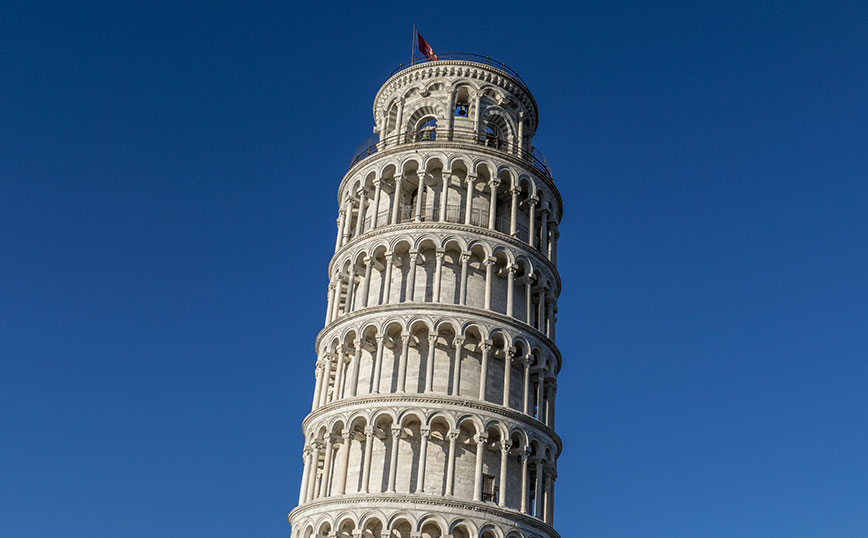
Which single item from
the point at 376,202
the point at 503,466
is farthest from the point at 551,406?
the point at 376,202

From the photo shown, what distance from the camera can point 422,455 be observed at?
43.5 metres

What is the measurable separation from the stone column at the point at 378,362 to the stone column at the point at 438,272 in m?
3.21

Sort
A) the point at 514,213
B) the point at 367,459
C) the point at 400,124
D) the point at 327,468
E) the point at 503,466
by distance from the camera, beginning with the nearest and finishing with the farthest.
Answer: the point at 367,459, the point at 503,466, the point at 327,468, the point at 514,213, the point at 400,124

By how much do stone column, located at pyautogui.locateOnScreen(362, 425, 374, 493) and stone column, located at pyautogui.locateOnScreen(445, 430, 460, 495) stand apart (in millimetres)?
3523

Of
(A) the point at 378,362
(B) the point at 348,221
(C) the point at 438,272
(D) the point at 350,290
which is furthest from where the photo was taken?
(B) the point at 348,221

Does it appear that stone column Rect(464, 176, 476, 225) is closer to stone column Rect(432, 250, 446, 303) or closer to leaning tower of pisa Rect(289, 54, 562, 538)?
leaning tower of pisa Rect(289, 54, 562, 538)

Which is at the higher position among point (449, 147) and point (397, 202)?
point (449, 147)

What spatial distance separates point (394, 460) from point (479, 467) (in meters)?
3.83

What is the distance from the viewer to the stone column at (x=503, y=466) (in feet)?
144

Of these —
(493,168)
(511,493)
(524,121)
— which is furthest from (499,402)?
(524,121)

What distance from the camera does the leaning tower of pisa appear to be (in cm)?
4366

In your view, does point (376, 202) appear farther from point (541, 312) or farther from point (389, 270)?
point (541, 312)

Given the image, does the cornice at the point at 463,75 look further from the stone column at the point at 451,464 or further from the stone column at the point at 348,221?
the stone column at the point at 451,464

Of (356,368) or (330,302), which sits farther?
(330,302)
